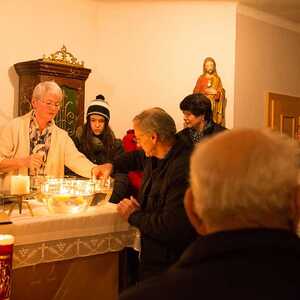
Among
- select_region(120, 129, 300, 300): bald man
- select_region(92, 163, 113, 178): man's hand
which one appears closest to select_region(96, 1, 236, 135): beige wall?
select_region(92, 163, 113, 178): man's hand

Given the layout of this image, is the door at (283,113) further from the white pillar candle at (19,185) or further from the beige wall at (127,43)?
the white pillar candle at (19,185)

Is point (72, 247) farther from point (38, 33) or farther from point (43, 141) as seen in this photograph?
point (38, 33)

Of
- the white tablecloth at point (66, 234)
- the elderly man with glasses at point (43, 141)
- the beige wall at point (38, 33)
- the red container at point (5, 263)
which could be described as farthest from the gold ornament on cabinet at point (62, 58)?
the red container at point (5, 263)

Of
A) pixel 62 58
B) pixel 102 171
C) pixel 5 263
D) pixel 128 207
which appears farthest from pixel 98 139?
pixel 5 263

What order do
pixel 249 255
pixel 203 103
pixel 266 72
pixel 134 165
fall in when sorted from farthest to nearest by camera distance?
pixel 266 72 < pixel 203 103 < pixel 134 165 < pixel 249 255

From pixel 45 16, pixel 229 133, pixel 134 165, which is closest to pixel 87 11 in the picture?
pixel 45 16

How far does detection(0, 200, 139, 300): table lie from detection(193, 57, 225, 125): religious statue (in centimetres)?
246

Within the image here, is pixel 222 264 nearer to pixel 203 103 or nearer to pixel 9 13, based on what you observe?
pixel 203 103

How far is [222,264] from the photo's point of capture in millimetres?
898

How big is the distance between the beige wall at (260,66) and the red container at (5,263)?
3428mm

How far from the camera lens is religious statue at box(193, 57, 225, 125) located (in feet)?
16.5

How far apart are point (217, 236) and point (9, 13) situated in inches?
175

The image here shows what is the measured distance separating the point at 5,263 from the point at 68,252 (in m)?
0.41

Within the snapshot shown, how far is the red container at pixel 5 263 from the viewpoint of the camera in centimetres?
212
